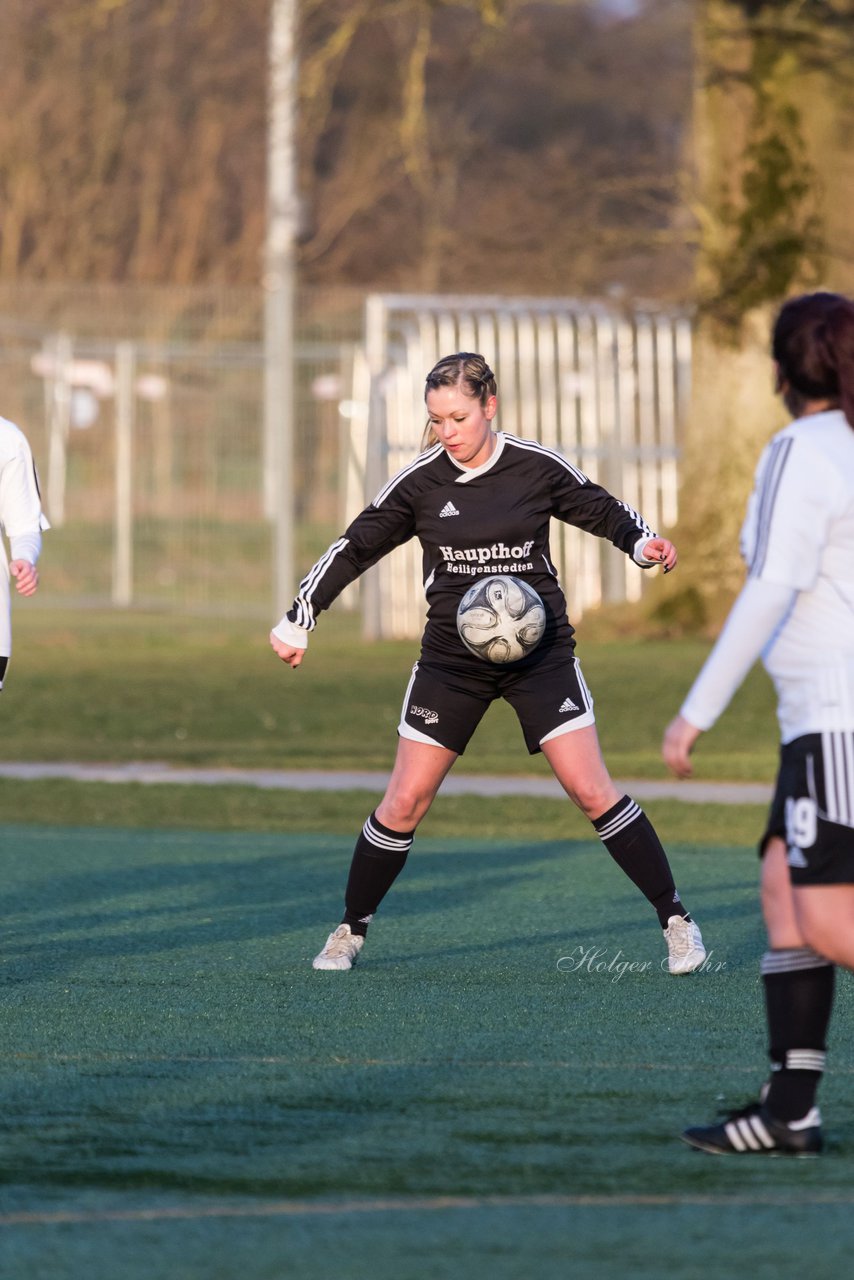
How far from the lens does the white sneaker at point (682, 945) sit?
7625 millimetres

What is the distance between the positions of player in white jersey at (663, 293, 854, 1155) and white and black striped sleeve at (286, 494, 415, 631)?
2560mm

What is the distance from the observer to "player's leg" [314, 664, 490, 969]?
746 centimetres

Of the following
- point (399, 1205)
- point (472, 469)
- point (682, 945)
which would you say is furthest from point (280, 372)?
point (399, 1205)

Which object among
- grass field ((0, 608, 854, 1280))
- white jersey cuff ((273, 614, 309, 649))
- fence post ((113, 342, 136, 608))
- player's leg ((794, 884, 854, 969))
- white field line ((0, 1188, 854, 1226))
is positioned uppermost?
fence post ((113, 342, 136, 608))

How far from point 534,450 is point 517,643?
0.66 m

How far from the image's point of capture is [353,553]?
757 centimetres

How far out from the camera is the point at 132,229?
1698 inches

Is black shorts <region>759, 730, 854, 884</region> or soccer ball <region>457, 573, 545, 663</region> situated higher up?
soccer ball <region>457, 573, 545, 663</region>

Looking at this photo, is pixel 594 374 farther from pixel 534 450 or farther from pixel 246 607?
pixel 534 450

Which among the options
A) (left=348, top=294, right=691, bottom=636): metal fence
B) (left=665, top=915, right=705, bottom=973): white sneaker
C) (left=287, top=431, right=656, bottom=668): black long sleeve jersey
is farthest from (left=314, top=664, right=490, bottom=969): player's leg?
(left=348, top=294, right=691, bottom=636): metal fence

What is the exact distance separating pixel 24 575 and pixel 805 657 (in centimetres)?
329

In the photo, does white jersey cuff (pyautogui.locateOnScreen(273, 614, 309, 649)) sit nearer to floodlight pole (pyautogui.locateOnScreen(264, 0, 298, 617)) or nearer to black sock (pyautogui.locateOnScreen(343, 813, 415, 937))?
black sock (pyautogui.locateOnScreen(343, 813, 415, 937))

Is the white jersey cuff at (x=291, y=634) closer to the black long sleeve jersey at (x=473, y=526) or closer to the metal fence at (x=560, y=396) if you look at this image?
the black long sleeve jersey at (x=473, y=526)

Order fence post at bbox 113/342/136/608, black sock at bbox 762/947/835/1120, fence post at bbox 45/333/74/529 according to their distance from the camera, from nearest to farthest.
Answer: black sock at bbox 762/947/835/1120 < fence post at bbox 113/342/136/608 < fence post at bbox 45/333/74/529
